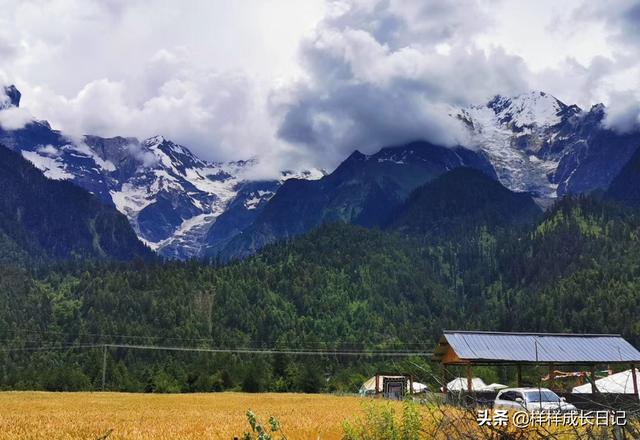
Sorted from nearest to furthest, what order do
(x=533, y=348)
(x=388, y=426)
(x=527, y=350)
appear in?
(x=388, y=426) < (x=527, y=350) < (x=533, y=348)

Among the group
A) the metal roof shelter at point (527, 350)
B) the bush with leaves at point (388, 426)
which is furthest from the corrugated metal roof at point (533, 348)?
the bush with leaves at point (388, 426)

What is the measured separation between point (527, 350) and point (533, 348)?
1331mm

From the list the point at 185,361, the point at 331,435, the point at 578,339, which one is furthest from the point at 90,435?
the point at 185,361

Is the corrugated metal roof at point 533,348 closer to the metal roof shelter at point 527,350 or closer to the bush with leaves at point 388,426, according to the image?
the metal roof shelter at point 527,350

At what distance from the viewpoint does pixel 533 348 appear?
5388 cm

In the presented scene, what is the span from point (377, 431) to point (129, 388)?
393 feet

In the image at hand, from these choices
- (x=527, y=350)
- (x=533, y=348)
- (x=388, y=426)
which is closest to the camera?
(x=388, y=426)

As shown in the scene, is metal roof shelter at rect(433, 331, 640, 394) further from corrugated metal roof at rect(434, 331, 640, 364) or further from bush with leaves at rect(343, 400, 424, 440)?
bush with leaves at rect(343, 400, 424, 440)

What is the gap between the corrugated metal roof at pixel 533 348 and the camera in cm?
5044

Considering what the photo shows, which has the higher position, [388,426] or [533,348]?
[533,348]

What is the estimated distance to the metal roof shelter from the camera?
165 ft

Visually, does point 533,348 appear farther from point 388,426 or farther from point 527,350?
point 388,426

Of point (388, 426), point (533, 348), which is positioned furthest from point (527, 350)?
point (388, 426)

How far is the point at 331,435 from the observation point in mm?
23469
